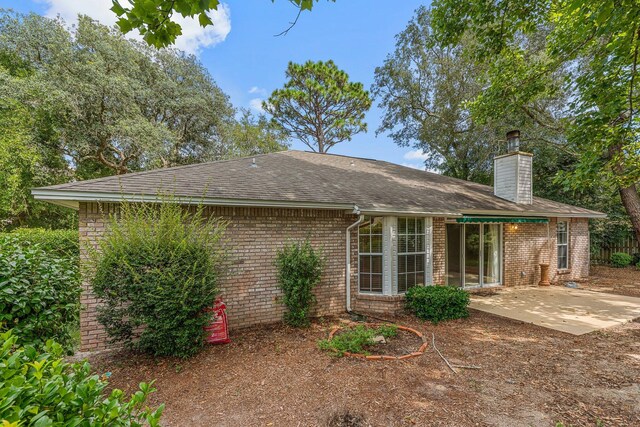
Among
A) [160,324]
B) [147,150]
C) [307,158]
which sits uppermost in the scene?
[147,150]

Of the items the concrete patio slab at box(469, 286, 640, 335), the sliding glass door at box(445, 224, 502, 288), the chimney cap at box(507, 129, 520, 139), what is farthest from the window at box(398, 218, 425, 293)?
the chimney cap at box(507, 129, 520, 139)

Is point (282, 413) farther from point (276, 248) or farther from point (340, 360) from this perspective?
point (276, 248)

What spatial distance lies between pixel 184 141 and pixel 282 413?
2030 centimetres

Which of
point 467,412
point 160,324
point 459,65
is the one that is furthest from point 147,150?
point 459,65

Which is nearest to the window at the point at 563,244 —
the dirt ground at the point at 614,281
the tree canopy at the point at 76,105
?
the dirt ground at the point at 614,281

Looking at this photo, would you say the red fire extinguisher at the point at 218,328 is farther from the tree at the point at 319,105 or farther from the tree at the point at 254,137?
the tree at the point at 254,137

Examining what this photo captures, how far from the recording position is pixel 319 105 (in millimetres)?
19656

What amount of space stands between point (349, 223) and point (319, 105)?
14.3 metres

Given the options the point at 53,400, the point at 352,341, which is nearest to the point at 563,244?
the point at 352,341

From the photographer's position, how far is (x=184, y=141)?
20.0m

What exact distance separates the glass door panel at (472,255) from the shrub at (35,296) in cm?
1053

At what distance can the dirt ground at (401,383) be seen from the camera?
11.3 ft

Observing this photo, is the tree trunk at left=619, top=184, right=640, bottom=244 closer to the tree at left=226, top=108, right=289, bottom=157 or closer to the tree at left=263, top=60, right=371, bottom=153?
the tree at left=263, top=60, right=371, bottom=153

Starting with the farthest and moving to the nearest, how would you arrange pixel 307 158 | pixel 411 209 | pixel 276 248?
pixel 307 158
pixel 411 209
pixel 276 248
